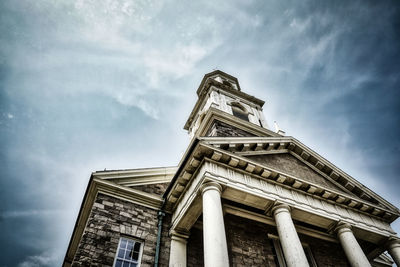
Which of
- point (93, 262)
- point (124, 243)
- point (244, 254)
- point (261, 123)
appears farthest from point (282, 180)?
point (261, 123)

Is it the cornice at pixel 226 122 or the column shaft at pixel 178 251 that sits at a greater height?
the cornice at pixel 226 122

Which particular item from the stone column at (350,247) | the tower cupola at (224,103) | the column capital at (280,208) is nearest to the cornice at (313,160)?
the column capital at (280,208)

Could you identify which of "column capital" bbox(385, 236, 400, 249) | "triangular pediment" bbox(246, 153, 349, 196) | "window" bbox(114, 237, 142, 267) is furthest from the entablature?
"window" bbox(114, 237, 142, 267)

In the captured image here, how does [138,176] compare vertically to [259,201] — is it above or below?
above

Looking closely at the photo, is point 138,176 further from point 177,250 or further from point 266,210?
point 266,210

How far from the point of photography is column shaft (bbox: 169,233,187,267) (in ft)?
30.7

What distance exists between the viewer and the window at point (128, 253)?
893cm

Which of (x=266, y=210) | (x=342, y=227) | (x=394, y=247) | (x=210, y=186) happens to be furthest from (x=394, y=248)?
(x=210, y=186)

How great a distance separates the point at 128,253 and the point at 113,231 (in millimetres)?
932

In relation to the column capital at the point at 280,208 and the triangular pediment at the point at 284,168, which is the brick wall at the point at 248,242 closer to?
the column capital at the point at 280,208

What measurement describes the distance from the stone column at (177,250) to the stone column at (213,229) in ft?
8.67

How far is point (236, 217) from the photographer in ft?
35.7

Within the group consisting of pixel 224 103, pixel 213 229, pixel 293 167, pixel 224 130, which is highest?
pixel 224 103

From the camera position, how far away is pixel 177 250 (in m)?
9.71
